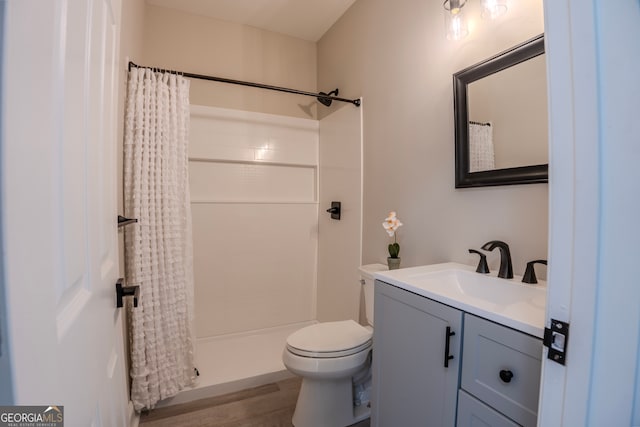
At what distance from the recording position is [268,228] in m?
2.63

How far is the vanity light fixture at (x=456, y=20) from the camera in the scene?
4.20 feet

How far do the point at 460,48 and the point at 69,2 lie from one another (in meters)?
1.49

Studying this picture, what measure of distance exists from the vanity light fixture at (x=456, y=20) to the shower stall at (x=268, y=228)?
2.74 feet

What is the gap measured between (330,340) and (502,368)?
3.02ft

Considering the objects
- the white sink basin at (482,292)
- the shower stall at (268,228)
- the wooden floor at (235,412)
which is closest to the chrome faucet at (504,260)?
the white sink basin at (482,292)

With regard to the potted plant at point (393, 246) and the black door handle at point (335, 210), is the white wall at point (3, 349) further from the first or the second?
the black door handle at point (335, 210)

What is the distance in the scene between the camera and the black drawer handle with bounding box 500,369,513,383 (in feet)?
2.44

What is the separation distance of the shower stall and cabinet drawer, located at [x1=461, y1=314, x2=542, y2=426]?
1.25 metres

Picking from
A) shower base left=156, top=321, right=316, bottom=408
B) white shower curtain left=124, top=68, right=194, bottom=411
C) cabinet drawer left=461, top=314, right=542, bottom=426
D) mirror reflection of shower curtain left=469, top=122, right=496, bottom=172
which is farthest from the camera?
shower base left=156, top=321, right=316, bottom=408

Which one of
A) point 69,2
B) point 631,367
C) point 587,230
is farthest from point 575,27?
point 69,2

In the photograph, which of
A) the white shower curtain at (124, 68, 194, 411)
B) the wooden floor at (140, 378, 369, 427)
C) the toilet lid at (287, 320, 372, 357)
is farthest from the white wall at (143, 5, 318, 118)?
the wooden floor at (140, 378, 369, 427)

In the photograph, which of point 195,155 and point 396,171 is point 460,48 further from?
point 195,155

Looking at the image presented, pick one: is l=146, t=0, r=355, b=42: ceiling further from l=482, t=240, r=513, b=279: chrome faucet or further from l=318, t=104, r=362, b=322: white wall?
l=482, t=240, r=513, b=279: chrome faucet

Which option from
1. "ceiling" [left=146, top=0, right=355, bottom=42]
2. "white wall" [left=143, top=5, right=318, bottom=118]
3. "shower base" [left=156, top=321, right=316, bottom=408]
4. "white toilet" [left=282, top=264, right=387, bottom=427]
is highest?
"ceiling" [left=146, top=0, right=355, bottom=42]
